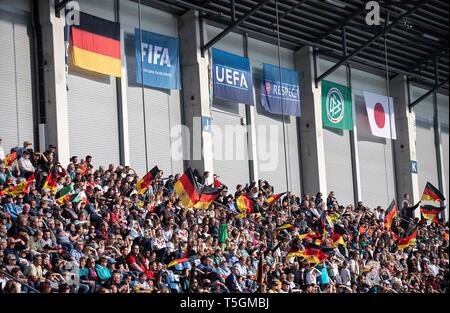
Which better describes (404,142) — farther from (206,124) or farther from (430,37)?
(206,124)

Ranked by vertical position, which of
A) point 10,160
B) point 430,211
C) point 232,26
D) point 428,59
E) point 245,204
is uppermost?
point 428,59

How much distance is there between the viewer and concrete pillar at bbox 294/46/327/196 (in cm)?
4144

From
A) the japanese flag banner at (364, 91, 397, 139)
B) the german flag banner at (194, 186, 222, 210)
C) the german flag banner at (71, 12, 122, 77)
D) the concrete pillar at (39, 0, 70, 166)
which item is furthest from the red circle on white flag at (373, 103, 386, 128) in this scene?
the concrete pillar at (39, 0, 70, 166)

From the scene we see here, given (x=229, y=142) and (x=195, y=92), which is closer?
(x=195, y=92)

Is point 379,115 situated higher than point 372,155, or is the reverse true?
point 379,115

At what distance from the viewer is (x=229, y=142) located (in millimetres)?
37594

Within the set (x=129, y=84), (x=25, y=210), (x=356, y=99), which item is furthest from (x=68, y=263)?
(x=356, y=99)

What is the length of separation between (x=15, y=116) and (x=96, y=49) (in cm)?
387

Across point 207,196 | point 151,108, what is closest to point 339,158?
point 151,108

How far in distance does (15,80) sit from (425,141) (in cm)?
2566

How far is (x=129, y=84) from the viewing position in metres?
33.7

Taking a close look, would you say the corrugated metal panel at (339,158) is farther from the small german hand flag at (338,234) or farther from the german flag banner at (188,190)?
the german flag banner at (188,190)

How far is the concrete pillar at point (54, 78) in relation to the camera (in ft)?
96.8

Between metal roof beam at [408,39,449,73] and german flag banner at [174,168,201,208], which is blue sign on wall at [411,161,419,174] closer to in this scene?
metal roof beam at [408,39,449,73]
